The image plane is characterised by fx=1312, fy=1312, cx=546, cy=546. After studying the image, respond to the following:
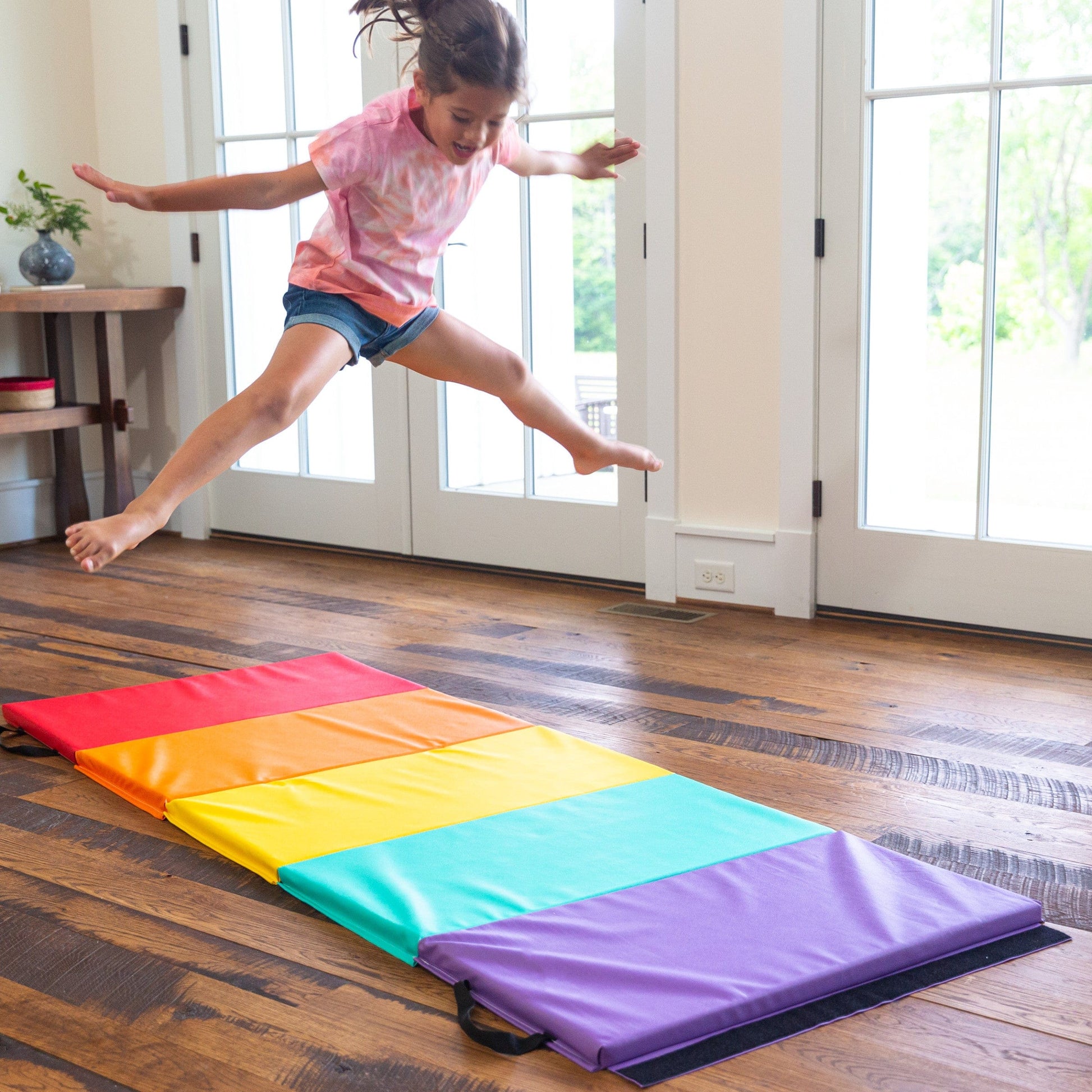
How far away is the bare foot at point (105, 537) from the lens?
6.63ft

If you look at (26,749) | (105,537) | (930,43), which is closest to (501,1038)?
(105,537)

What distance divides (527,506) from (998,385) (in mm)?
1439

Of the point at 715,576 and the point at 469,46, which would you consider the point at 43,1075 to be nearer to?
the point at 469,46

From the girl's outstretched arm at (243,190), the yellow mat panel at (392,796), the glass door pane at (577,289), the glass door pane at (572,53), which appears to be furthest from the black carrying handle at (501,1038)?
the glass door pane at (572,53)

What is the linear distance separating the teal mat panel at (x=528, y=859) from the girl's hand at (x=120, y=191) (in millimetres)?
1102

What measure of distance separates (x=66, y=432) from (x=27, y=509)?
0.32 metres

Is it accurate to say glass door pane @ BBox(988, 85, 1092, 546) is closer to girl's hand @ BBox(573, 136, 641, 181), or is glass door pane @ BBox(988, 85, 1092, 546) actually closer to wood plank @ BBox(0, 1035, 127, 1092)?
girl's hand @ BBox(573, 136, 641, 181)

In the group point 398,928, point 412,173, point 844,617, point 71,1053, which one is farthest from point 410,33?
point 844,617

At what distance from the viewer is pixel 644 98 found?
3457 mm

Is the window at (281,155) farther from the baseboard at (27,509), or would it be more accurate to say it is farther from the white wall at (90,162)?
the baseboard at (27,509)

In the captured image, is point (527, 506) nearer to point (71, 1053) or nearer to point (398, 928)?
point (398, 928)

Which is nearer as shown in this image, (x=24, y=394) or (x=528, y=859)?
(x=528, y=859)

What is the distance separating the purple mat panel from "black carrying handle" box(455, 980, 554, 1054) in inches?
0.7

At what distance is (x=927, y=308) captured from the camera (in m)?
3.11
